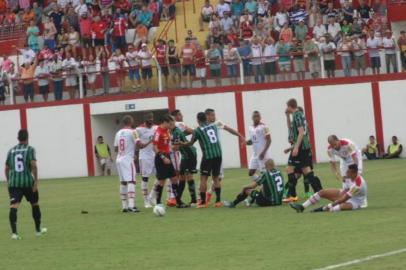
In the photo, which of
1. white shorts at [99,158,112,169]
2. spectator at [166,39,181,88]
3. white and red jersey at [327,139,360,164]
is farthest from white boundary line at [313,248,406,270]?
white shorts at [99,158,112,169]

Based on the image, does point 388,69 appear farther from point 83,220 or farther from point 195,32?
point 83,220

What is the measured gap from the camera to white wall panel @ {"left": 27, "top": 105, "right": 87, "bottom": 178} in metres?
45.7

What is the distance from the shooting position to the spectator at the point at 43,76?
44.4 meters

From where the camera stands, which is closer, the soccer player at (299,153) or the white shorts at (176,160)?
the soccer player at (299,153)

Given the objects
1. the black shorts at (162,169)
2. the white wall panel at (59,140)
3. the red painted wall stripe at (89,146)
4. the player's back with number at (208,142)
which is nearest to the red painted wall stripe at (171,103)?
the red painted wall stripe at (89,146)

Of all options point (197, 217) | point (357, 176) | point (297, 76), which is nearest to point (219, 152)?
point (197, 217)

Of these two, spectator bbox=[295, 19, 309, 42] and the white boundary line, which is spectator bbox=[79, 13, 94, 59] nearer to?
spectator bbox=[295, 19, 309, 42]

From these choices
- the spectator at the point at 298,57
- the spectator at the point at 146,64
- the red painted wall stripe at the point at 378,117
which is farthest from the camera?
the spectator at the point at 146,64

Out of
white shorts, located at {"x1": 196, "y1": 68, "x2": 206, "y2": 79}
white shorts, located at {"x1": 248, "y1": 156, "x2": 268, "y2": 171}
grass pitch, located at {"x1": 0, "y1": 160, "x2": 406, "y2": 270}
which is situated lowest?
grass pitch, located at {"x1": 0, "y1": 160, "x2": 406, "y2": 270}

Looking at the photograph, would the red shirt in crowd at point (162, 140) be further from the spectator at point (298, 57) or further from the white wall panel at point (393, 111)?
the white wall panel at point (393, 111)

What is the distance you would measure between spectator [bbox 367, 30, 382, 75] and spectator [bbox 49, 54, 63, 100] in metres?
11.8

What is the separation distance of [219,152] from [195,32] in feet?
74.5

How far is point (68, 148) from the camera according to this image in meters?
46.2

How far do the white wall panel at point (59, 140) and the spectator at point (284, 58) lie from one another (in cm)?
881
